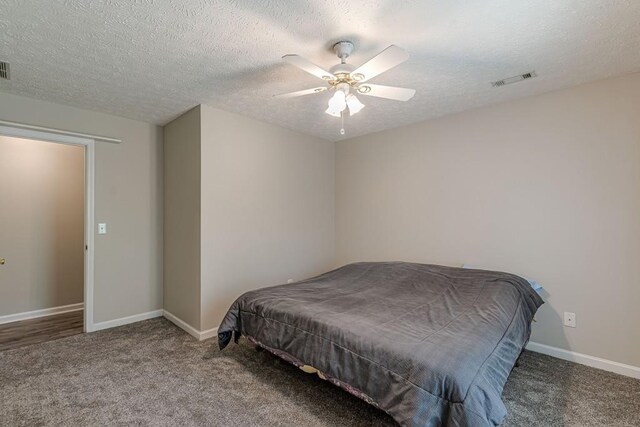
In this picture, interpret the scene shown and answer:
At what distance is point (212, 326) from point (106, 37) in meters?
2.51

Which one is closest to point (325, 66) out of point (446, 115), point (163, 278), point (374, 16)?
point (374, 16)

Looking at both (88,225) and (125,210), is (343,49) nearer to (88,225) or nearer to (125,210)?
(125,210)

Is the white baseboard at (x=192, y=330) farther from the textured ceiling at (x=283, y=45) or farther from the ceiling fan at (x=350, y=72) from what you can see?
the ceiling fan at (x=350, y=72)

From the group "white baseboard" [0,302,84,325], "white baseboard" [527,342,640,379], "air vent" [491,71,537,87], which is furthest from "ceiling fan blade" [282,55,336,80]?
"white baseboard" [0,302,84,325]

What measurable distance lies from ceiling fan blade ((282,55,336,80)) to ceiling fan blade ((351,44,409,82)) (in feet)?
0.55

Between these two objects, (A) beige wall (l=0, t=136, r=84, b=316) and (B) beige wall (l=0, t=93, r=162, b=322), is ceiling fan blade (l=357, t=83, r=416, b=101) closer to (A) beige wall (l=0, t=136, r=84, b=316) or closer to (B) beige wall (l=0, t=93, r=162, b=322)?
(B) beige wall (l=0, t=93, r=162, b=322)

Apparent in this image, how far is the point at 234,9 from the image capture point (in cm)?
164

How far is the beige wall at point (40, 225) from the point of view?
3.54 m

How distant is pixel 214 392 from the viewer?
6.86 ft

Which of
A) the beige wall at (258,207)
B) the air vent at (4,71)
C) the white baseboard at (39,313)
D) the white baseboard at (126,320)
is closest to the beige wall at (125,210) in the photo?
the white baseboard at (126,320)

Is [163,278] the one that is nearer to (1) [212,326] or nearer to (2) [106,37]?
(1) [212,326]

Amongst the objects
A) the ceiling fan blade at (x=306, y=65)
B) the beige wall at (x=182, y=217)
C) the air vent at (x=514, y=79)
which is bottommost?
the beige wall at (x=182, y=217)

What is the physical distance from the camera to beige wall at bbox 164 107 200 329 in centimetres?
308

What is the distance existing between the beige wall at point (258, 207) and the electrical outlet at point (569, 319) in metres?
2.63
